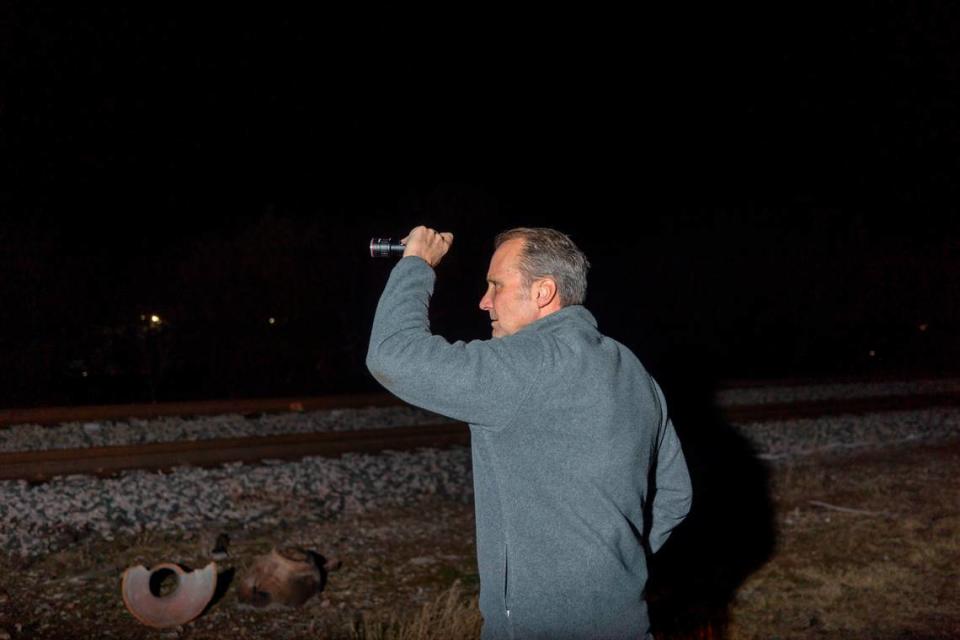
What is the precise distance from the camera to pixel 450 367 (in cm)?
195

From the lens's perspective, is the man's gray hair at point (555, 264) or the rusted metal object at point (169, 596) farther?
the rusted metal object at point (169, 596)

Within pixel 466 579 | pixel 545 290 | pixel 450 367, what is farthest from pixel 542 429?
pixel 466 579

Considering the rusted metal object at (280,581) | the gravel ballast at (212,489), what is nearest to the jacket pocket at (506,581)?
the rusted metal object at (280,581)

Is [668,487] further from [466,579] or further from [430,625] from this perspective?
[466,579]

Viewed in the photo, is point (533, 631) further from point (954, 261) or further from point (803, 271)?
point (954, 261)

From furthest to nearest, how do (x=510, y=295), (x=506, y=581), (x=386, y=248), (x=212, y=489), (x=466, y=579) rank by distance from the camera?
(x=212, y=489)
(x=466, y=579)
(x=386, y=248)
(x=510, y=295)
(x=506, y=581)

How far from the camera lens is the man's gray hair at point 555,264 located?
2.24m

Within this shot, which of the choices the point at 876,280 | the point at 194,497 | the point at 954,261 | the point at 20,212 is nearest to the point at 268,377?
the point at 20,212

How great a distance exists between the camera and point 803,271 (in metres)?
24.9

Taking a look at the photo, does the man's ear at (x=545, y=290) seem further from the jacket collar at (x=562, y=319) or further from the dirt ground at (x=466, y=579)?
the dirt ground at (x=466, y=579)

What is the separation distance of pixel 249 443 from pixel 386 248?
6.70 m

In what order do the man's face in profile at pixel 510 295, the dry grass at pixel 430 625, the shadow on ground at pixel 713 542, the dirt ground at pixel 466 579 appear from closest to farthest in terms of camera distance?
the man's face in profile at pixel 510 295
the dry grass at pixel 430 625
the dirt ground at pixel 466 579
the shadow on ground at pixel 713 542

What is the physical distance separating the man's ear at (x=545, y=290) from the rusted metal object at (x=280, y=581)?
3.58 metres

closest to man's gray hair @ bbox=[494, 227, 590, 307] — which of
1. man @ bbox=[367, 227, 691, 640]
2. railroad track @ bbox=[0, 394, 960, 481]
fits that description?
man @ bbox=[367, 227, 691, 640]
